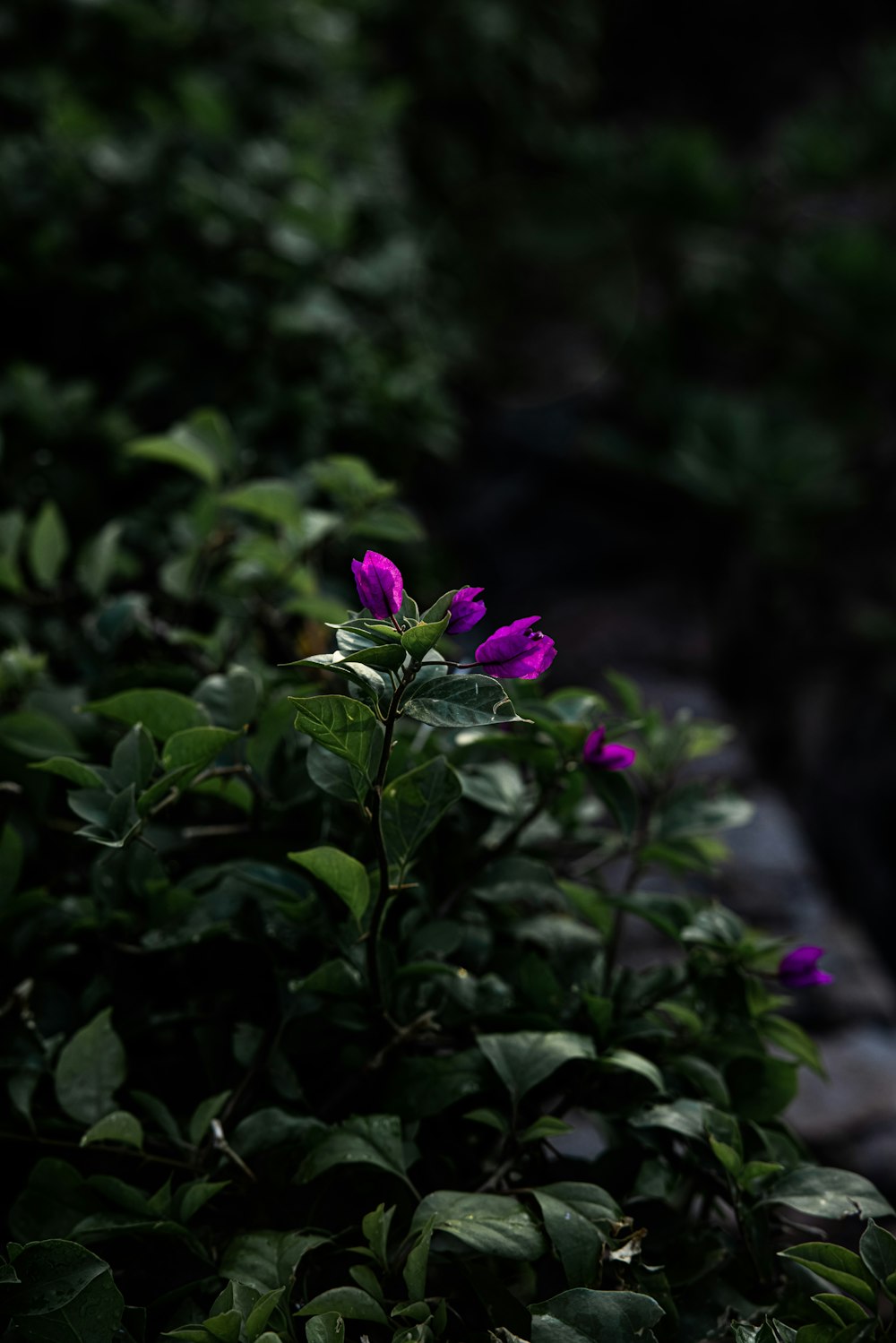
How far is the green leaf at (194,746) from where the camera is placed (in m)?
0.76

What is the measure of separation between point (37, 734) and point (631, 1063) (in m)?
0.60

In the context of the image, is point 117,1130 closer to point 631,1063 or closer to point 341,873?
point 341,873

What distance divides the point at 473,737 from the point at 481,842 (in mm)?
130

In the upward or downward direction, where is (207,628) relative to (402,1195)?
upward

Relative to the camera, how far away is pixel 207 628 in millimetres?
1518

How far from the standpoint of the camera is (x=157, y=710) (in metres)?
0.86

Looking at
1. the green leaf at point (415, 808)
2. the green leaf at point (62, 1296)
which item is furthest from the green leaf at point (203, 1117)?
the green leaf at point (415, 808)

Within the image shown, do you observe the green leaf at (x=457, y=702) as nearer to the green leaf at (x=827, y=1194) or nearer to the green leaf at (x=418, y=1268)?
the green leaf at (x=418, y=1268)

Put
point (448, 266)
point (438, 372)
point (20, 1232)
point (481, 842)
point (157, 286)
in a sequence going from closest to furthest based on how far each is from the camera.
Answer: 1. point (20, 1232)
2. point (481, 842)
3. point (157, 286)
4. point (438, 372)
5. point (448, 266)

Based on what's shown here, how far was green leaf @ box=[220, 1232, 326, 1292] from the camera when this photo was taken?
68 cm

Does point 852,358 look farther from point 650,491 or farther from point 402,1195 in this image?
point 402,1195

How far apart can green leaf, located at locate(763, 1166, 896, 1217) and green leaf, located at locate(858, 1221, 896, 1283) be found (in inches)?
1.0

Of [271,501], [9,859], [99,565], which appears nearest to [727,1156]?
[9,859]

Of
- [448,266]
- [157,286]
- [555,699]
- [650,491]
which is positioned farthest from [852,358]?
[555,699]
